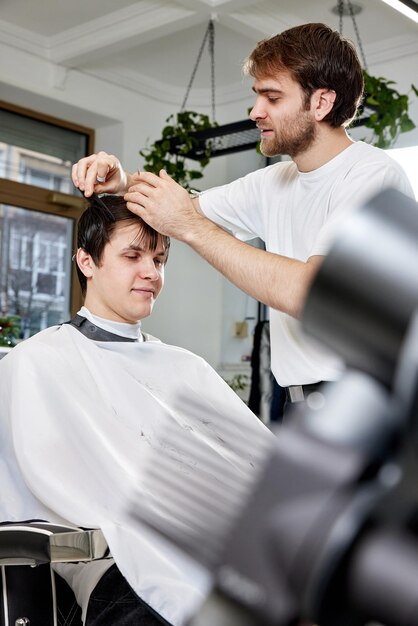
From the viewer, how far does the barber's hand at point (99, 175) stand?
2232 millimetres

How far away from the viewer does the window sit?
688 centimetres

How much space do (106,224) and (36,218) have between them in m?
4.56

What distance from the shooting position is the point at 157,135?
24.8 feet

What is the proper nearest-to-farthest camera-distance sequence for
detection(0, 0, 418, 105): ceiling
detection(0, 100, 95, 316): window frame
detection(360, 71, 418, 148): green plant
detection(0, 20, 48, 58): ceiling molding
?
1. detection(360, 71, 418, 148): green plant
2. detection(0, 0, 418, 105): ceiling
3. detection(0, 20, 48, 58): ceiling molding
4. detection(0, 100, 95, 316): window frame

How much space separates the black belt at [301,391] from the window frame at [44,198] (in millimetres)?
4909

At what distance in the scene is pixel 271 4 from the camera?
612 cm

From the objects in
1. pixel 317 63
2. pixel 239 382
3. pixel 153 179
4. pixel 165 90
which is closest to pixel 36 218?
pixel 165 90

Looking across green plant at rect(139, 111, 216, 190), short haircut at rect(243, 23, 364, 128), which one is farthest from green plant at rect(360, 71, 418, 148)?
short haircut at rect(243, 23, 364, 128)

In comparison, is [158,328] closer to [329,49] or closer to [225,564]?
[329,49]

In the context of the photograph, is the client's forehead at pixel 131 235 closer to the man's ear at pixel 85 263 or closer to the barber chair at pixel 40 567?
the man's ear at pixel 85 263

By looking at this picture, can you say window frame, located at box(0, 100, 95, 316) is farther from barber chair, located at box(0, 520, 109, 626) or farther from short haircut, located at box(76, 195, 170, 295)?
barber chair, located at box(0, 520, 109, 626)

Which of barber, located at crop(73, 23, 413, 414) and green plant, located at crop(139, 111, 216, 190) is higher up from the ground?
green plant, located at crop(139, 111, 216, 190)

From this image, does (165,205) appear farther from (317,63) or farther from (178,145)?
(178,145)

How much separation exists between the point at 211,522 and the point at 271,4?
20.1 feet
